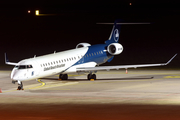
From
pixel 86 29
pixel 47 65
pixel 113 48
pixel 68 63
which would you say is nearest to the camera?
pixel 47 65

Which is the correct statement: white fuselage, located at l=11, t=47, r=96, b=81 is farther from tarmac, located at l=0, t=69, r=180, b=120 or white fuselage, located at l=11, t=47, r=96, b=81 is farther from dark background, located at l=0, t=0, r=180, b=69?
dark background, located at l=0, t=0, r=180, b=69

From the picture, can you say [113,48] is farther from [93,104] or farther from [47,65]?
[93,104]

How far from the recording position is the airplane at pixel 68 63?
2744 centimetres

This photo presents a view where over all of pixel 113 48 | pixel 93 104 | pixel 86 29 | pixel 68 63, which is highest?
pixel 86 29

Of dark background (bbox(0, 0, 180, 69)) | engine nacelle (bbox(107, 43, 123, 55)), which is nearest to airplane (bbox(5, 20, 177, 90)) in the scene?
engine nacelle (bbox(107, 43, 123, 55))

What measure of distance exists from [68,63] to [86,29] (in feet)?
194

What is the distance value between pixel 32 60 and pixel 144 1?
202 feet

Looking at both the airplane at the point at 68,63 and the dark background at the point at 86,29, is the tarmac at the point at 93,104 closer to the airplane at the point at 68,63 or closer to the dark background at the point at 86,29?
the airplane at the point at 68,63

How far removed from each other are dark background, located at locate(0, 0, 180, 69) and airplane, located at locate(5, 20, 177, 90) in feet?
116

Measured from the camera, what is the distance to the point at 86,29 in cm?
9100

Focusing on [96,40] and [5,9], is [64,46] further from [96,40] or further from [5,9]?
[5,9]

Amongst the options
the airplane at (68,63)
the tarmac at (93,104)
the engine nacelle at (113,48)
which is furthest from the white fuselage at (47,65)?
the engine nacelle at (113,48)

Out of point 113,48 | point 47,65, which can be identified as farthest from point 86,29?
point 47,65
